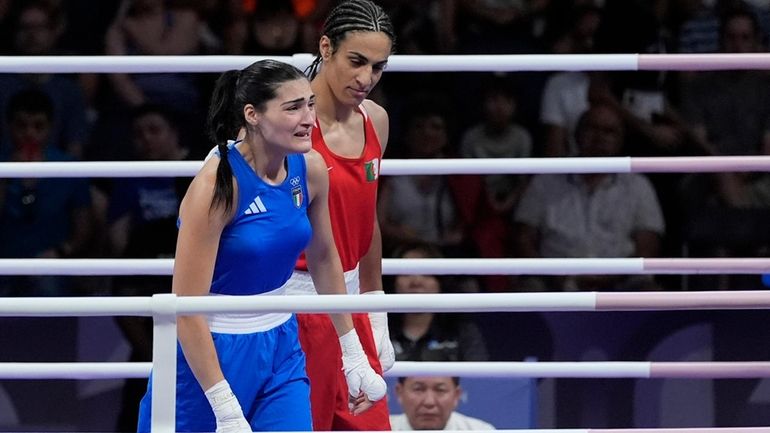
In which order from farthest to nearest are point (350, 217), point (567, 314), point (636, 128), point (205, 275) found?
point (636, 128)
point (567, 314)
point (350, 217)
point (205, 275)

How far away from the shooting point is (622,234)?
6066 mm

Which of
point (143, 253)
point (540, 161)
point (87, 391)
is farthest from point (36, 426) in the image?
point (540, 161)

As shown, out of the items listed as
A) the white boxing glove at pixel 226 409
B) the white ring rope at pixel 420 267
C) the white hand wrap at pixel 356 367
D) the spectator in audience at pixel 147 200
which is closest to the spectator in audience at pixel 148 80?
the spectator in audience at pixel 147 200

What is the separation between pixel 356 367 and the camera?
3.63 meters

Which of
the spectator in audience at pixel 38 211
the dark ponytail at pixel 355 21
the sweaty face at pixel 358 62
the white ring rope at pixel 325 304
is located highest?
the spectator in audience at pixel 38 211

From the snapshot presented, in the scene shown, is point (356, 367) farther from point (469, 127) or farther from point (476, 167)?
point (469, 127)

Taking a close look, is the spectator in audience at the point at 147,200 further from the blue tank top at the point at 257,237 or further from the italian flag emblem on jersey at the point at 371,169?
the blue tank top at the point at 257,237

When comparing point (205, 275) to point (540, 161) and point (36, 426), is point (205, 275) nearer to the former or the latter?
point (540, 161)

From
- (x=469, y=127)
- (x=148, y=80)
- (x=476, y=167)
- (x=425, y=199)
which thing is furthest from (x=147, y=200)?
(x=476, y=167)

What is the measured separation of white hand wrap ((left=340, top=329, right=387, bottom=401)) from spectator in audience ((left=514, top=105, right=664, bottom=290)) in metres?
2.46

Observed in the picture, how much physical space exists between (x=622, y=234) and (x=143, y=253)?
189 cm

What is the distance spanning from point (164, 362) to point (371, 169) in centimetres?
102

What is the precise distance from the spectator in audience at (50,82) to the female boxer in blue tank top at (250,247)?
300cm

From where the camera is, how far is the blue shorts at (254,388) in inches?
134
